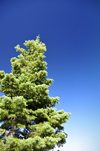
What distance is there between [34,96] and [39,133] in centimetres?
260

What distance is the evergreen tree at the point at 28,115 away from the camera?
5.34 m

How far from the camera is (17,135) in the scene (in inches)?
297

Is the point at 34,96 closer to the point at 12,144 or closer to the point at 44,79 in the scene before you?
the point at 44,79

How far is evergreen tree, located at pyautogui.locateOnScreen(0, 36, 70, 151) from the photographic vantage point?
5.34 m

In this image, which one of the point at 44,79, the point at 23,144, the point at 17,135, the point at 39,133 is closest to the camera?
the point at 23,144

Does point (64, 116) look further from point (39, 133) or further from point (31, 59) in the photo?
point (31, 59)

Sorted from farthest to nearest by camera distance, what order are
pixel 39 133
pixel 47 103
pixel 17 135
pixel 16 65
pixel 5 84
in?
pixel 47 103
pixel 16 65
pixel 17 135
pixel 5 84
pixel 39 133

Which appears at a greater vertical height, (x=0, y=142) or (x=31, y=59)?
(x=31, y=59)

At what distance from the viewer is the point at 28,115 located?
6750 mm

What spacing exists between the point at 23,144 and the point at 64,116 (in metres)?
3.28

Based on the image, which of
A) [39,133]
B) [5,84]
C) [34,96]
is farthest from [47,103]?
[5,84]

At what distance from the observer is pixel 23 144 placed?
16.2ft

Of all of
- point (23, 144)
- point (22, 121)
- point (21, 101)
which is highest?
point (21, 101)

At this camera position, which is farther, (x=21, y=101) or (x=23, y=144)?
(x=21, y=101)
